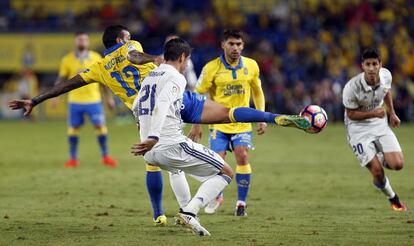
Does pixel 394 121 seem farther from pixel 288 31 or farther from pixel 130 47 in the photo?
pixel 288 31

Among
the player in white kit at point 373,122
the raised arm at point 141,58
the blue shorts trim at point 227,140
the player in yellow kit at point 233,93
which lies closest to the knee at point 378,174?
the player in white kit at point 373,122

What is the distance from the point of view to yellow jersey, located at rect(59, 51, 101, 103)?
17.6 m

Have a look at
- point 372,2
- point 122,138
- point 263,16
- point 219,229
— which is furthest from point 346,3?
point 219,229

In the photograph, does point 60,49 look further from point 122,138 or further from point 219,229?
point 219,229

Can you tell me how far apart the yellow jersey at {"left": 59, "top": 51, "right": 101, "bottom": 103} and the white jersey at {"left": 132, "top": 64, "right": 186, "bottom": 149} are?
27.9ft

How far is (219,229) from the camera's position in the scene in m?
9.98

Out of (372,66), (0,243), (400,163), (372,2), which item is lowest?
(0,243)

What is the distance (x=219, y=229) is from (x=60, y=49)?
26.8m

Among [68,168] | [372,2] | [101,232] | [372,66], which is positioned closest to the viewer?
[101,232]

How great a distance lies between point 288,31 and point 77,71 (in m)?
18.4

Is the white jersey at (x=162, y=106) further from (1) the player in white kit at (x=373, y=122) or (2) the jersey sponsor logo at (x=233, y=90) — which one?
(1) the player in white kit at (x=373, y=122)

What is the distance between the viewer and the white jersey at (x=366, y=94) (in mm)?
11555

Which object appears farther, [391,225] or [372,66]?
[372,66]

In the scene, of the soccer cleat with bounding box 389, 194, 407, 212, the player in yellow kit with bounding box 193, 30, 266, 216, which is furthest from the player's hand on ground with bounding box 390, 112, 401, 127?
the player in yellow kit with bounding box 193, 30, 266, 216
